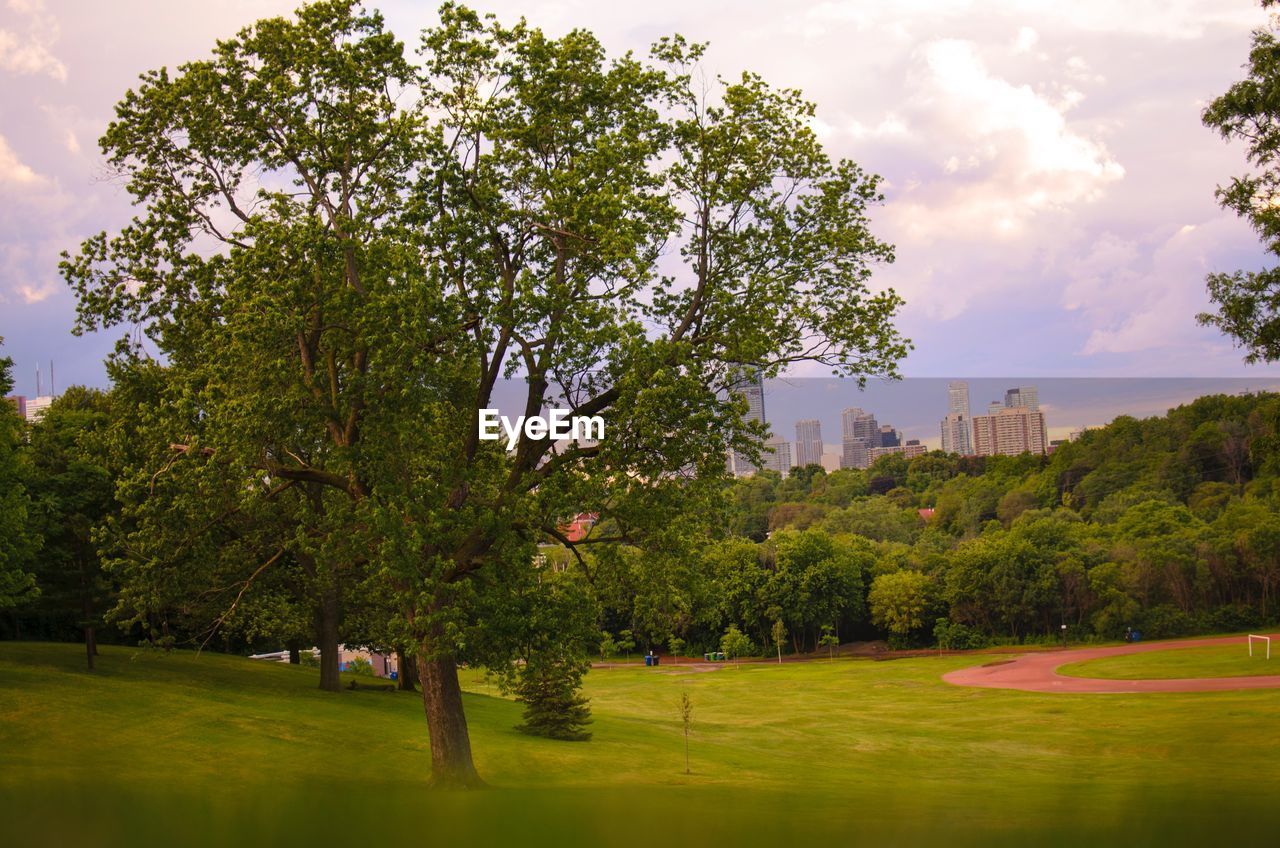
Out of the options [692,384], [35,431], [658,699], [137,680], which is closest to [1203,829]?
[692,384]

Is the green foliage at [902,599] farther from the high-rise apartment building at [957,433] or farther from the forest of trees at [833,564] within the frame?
the high-rise apartment building at [957,433]

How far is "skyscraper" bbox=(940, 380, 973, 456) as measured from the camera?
617 feet

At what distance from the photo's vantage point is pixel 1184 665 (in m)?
60.0

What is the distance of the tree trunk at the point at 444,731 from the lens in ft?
76.7

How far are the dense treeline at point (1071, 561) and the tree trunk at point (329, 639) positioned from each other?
27.8 m

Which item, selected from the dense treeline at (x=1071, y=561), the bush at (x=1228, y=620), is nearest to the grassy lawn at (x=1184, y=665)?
the bush at (x=1228, y=620)

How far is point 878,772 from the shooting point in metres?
31.2

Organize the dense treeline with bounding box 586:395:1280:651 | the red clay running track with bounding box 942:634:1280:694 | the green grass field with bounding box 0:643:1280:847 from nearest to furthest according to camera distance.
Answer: the green grass field with bounding box 0:643:1280:847
the red clay running track with bounding box 942:634:1280:694
the dense treeline with bounding box 586:395:1280:651

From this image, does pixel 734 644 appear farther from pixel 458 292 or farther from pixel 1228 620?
pixel 458 292

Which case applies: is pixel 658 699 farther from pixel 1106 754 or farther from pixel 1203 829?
pixel 1203 829

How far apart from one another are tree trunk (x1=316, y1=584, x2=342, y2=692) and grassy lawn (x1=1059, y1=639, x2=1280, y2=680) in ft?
135

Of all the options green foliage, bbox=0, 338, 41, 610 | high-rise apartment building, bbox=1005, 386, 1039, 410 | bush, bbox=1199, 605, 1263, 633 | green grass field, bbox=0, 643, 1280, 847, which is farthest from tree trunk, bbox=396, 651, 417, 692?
high-rise apartment building, bbox=1005, 386, 1039, 410

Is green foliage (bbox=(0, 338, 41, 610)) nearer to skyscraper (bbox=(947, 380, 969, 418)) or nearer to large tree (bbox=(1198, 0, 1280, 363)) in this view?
large tree (bbox=(1198, 0, 1280, 363))

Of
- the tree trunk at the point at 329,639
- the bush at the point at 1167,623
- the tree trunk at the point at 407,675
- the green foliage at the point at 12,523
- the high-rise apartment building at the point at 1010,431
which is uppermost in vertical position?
the high-rise apartment building at the point at 1010,431
